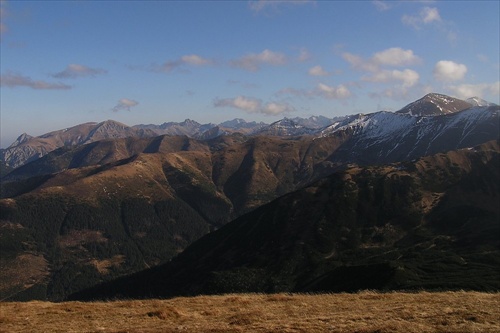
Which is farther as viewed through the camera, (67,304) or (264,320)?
(67,304)

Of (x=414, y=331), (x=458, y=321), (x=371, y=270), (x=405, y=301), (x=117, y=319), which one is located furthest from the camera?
(x=371, y=270)

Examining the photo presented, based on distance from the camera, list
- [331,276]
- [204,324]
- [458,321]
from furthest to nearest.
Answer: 1. [331,276]
2. [204,324]
3. [458,321]

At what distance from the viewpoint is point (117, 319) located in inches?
1496

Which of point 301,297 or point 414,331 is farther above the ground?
point 414,331

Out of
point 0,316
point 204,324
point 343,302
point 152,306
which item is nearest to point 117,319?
point 152,306

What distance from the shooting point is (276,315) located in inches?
1435

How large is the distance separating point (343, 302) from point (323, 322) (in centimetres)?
1097

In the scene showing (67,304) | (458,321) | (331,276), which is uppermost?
(458,321)

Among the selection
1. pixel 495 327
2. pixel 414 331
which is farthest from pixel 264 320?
pixel 495 327

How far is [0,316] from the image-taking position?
132 feet

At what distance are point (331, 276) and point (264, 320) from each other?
476 ft

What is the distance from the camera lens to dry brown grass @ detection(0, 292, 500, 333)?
30797mm

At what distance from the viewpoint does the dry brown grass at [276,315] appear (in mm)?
30797

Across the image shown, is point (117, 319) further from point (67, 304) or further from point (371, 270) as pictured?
point (371, 270)
